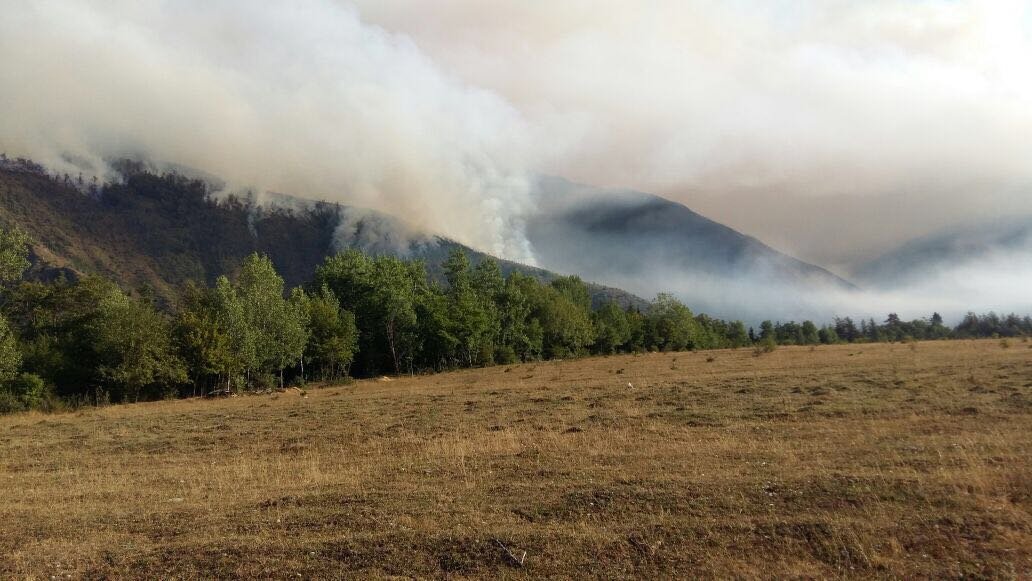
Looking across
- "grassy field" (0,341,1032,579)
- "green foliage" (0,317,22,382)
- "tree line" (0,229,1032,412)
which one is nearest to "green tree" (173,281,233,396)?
"tree line" (0,229,1032,412)

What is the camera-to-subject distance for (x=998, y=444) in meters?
12.6

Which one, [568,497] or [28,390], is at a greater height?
Result: [28,390]

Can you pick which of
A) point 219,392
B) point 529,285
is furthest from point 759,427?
point 529,285

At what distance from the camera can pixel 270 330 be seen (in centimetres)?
5759

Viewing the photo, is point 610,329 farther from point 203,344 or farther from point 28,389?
point 28,389

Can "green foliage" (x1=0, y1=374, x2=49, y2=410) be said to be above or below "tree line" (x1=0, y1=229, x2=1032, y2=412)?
below

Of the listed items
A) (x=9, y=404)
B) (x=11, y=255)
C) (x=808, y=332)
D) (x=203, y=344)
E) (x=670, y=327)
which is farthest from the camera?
(x=808, y=332)

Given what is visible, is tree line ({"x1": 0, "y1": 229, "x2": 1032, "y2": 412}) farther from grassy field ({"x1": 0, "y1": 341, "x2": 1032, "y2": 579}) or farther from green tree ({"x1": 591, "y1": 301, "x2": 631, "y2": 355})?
grassy field ({"x1": 0, "y1": 341, "x2": 1032, "y2": 579})

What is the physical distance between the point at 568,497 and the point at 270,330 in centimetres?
5428

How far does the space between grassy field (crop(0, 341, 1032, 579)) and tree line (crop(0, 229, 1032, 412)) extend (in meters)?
28.3

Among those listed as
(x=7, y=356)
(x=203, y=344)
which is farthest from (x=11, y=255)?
(x=203, y=344)

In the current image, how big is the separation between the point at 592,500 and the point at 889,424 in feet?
37.4

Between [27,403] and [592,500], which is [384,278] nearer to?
[27,403]

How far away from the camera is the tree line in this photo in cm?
4703
